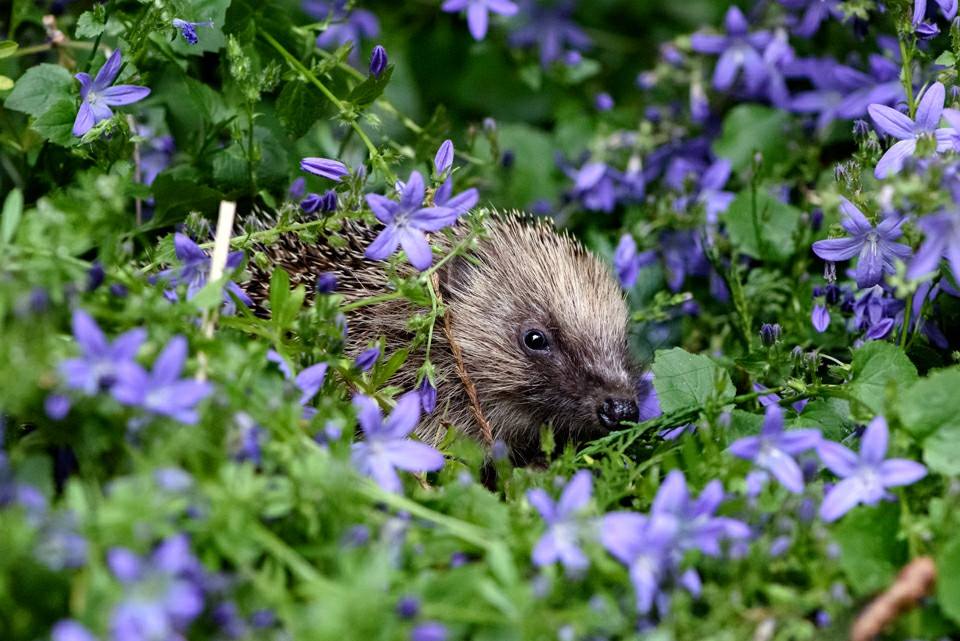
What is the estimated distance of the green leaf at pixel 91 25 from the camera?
2.20 metres

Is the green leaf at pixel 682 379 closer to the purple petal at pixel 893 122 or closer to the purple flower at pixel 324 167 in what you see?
the purple petal at pixel 893 122

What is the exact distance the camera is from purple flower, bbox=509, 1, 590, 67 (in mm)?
3428

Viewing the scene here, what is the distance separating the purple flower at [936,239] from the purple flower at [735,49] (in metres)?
1.60

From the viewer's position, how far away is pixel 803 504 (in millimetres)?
1668

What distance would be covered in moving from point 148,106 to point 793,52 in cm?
175

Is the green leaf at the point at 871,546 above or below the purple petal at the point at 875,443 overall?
below

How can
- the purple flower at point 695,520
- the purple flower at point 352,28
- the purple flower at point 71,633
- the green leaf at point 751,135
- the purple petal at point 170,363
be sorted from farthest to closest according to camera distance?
the purple flower at point 352,28 < the green leaf at point 751,135 < the purple flower at point 695,520 < the purple petal at point 170,363 < the purple flower at point 71,633

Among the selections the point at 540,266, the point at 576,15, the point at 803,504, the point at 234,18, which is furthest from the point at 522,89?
the point at 803,504

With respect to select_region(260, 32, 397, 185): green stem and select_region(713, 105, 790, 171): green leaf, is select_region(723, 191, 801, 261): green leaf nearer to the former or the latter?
select_region(713, 105, 790, 171): green leaf

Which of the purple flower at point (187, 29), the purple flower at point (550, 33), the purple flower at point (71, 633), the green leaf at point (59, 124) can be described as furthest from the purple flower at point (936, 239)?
the purple flower at point (550, 33)

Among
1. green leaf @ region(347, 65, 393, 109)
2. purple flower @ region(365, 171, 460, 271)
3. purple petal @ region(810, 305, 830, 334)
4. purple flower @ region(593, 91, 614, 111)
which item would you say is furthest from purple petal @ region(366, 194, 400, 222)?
purple flower @ region(593, 91, 614, 111)

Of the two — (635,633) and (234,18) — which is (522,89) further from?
(635,633)

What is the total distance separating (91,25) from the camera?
2.21 metres

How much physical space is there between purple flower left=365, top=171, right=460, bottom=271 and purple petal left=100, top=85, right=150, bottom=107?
1.60 feet
